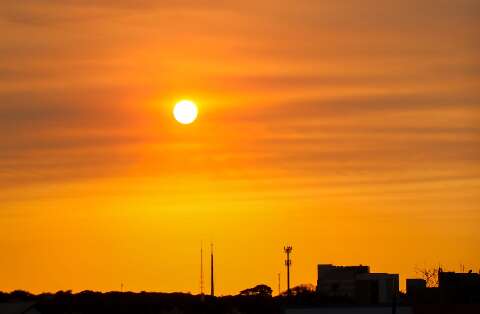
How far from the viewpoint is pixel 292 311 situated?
110m

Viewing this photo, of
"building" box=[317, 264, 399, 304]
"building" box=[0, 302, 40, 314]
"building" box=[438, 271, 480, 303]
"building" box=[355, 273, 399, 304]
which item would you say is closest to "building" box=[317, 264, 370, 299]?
"building" box=[317, 264, 399, 304]

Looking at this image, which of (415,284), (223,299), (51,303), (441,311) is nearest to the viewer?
(441,311)

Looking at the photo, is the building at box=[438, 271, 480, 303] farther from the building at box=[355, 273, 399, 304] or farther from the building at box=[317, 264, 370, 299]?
the building at box=[317, 264, 370, 299]

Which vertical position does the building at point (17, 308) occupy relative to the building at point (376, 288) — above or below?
above

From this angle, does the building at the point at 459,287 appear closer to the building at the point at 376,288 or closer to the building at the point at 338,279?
the building at the point at 376,288

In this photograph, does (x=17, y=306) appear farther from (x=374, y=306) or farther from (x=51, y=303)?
(x=51, y=303)

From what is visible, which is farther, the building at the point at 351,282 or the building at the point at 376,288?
the building at the point at 351,282

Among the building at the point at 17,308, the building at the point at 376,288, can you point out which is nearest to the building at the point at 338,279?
the building at the point at 376,288

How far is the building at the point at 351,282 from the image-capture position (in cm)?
15438

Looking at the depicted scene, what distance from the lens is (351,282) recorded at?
7387 inches

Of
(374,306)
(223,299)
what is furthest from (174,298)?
(374,306)

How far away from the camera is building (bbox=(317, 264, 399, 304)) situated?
154 m

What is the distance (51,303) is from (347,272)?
5728cm

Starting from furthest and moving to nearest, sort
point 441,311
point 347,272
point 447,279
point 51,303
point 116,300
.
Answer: point 347,272, point 116,300, point 51,303, point 447,279, point 441,311
